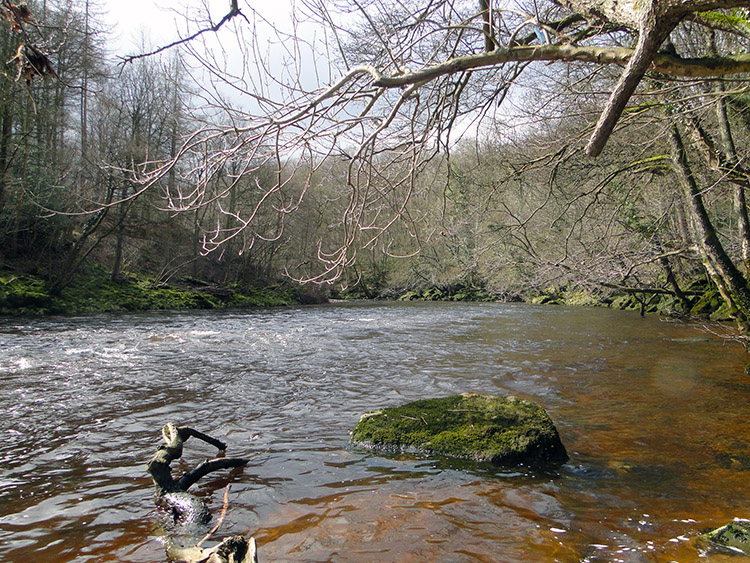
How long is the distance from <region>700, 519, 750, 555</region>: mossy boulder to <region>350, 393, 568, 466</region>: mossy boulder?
144 centimetres

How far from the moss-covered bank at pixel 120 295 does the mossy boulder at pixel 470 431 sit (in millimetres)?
15242

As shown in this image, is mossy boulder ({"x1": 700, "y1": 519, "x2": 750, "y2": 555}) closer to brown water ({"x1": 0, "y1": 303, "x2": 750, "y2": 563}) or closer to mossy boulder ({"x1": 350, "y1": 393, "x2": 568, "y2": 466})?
brown water ({"x1": 0, "y1": 303, "x2": 750, "y2": 563})

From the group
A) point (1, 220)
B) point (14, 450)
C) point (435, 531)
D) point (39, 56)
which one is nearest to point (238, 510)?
point (435, 531)

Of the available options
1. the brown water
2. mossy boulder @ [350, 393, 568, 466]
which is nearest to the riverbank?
the brown water

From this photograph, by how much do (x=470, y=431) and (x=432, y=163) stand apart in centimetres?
280

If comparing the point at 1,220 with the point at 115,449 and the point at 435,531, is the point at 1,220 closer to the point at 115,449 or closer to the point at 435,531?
the point at 115,449

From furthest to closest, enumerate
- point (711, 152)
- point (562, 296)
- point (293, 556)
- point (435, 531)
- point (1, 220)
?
point (562, 296) < point (1, 220) < point (711, 152) < point (435, 531) < point (293, 556)

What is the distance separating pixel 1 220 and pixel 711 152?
1954 centimetres

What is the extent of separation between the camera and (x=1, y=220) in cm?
1602

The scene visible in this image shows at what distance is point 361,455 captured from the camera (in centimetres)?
446

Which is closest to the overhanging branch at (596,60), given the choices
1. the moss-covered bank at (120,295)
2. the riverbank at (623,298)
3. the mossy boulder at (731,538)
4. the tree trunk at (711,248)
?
the mossy boulder at (731,538)

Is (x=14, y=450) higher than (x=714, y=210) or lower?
lower

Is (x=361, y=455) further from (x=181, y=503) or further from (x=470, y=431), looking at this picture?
(x=181, y=503)

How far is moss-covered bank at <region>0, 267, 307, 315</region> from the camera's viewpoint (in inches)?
619
